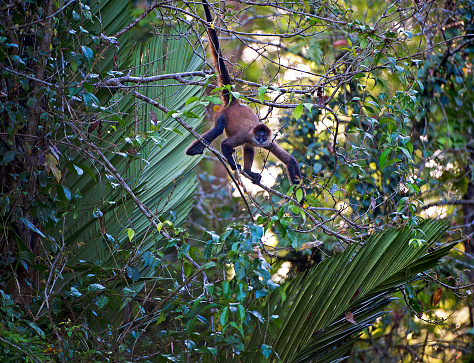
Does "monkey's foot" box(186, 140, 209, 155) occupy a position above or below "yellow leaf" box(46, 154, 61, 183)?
above

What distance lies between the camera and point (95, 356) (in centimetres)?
235

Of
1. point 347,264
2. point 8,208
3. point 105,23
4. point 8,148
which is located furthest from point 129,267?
point 105,23

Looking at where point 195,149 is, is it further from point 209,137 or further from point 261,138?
point 261,138

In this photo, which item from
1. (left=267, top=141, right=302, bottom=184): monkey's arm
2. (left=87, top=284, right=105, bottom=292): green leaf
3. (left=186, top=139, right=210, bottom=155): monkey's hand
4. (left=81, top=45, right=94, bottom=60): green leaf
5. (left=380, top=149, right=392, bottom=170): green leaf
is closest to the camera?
(left=81, top=45, right=94, bottom=60): green leaf

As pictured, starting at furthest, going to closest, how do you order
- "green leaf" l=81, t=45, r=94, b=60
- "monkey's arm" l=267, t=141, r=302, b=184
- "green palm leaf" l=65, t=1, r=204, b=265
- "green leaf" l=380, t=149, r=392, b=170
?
"monkey's arm" l=267, t=141, r=302, b=184, "green palm leaf" l=65, t=1, r=204, b=265, "green leaf" l=380, t=149, r=392, b=170, "green leaf" l=81, t=45, r=94, b=60

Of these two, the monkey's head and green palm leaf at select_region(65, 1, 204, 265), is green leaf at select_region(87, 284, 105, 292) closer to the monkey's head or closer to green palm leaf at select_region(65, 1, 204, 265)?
green palm leaf at select_region(65, 1, 204, 265)

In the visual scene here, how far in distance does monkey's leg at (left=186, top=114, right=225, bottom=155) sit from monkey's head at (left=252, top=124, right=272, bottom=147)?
11.9 inches

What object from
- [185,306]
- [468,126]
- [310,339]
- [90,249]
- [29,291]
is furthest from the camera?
[468,126]

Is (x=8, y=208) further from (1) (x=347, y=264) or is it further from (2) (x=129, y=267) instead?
(1) (x=347, y=264)

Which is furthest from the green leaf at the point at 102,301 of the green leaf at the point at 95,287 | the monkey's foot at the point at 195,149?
the monkey's foot at the point at 195,149

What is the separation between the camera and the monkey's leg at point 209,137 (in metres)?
3.85

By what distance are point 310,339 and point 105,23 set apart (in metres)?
2.42

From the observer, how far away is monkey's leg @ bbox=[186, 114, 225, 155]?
3848mm

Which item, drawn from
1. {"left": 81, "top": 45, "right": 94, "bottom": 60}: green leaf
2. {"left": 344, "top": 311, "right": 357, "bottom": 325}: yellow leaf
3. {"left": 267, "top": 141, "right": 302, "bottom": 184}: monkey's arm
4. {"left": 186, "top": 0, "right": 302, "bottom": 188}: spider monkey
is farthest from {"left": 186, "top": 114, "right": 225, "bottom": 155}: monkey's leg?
{"left": 344, "top": 311, "right": 357, "bottom": 325}: yellow leaf
